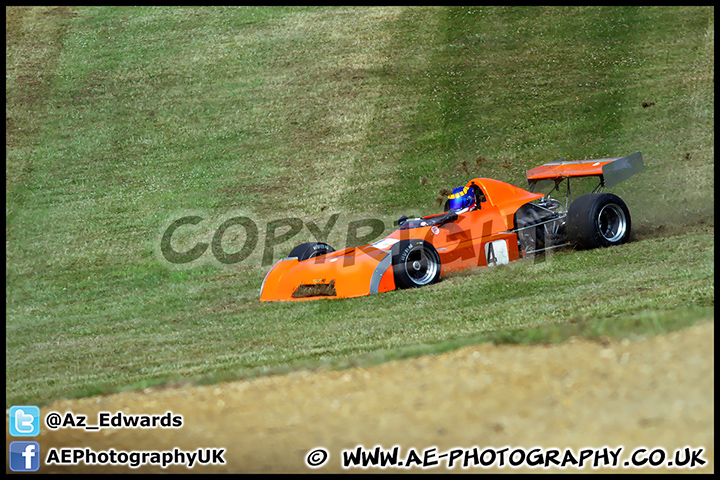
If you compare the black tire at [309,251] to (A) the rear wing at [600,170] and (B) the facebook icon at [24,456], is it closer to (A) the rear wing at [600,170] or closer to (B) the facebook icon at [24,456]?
(A) the rear wing at [600,170]

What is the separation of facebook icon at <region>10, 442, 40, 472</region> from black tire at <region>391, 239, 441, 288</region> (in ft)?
22.0

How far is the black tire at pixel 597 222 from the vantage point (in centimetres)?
1292

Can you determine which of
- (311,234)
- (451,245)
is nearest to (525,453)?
(451,245)

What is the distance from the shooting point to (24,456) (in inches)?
244

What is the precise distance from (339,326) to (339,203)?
426 inches

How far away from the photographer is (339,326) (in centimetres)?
1017

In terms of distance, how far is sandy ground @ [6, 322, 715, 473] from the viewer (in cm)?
526
